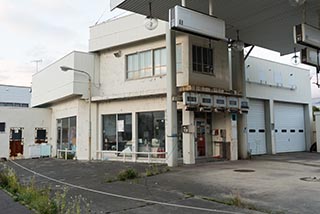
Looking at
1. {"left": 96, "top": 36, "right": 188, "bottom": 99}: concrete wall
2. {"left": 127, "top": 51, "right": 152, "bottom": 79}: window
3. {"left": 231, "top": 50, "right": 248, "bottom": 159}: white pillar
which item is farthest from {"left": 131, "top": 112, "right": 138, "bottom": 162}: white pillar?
{"left": 231, "top": 50, "right": 248, "bottom": 159}: white pillar

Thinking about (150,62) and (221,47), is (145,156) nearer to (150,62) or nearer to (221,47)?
(150,62)

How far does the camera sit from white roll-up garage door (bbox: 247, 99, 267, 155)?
70.9ft

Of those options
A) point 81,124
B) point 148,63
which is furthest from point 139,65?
point 81,124

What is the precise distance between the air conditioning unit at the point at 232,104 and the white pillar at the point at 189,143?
240cm

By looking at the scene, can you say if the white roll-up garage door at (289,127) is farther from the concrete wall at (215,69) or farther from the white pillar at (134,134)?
the white pillar at (134,134)

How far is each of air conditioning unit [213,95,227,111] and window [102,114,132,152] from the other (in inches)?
214

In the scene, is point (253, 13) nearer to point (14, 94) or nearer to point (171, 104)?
point (171, 104)

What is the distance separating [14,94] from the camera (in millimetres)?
49938

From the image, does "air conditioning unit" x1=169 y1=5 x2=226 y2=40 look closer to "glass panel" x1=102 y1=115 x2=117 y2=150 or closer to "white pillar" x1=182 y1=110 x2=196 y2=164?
"white pillar" x1=182 y1=110 x2=196 y2=164

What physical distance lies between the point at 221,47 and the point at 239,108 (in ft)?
12.1

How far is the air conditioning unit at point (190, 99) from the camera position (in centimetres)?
1556

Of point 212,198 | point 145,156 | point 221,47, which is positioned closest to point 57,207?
point 212,198

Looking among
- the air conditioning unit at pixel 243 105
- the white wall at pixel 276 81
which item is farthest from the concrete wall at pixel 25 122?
the white wall at pixel 276 81

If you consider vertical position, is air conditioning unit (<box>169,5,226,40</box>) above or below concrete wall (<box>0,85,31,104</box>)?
below
